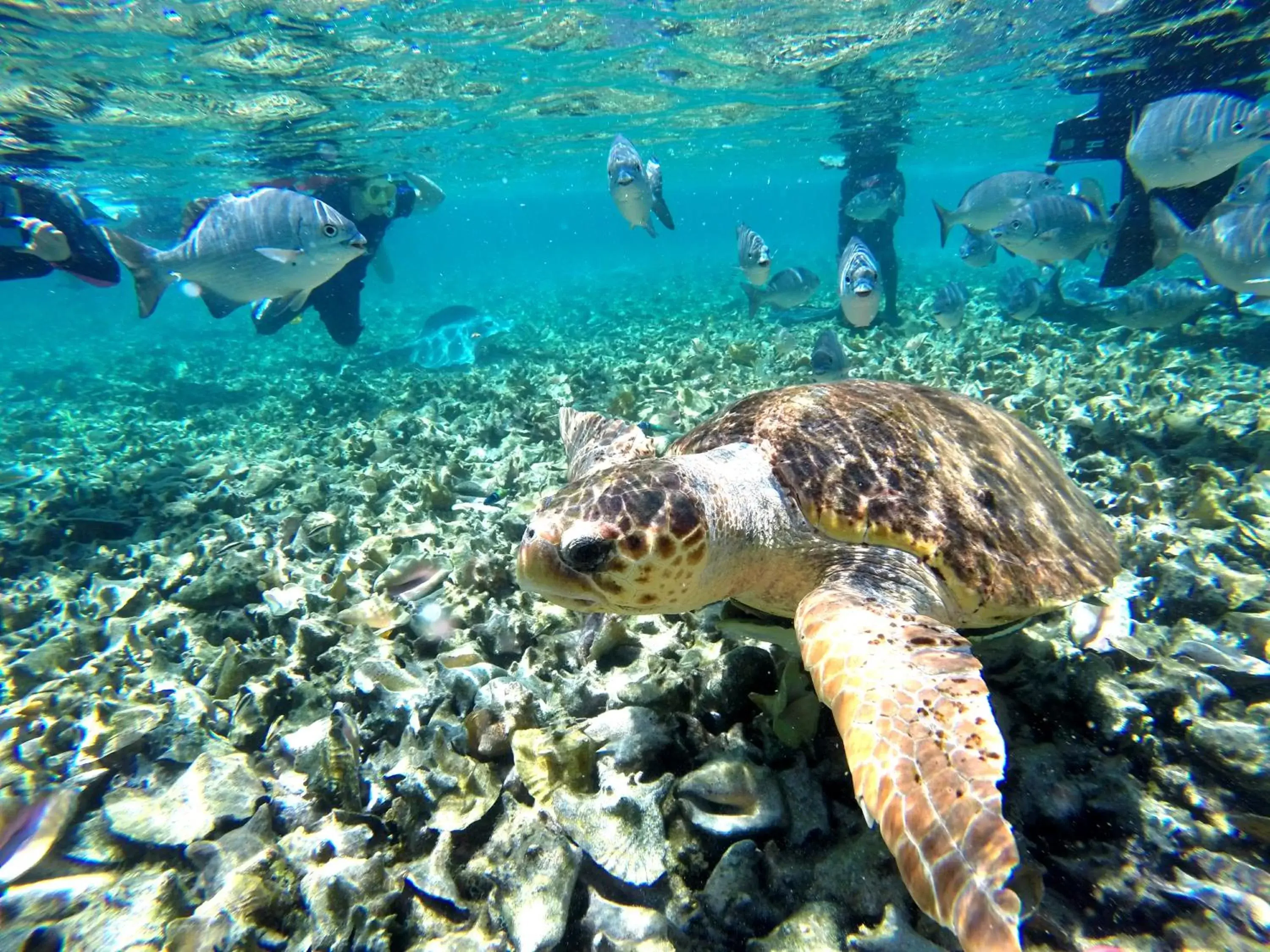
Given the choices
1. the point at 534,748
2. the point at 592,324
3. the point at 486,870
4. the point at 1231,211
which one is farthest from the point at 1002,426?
the point at 592,324

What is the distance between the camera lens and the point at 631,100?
736 inches

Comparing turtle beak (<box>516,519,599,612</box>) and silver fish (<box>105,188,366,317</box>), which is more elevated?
silver fish (<box>105,188,366,317</box>)

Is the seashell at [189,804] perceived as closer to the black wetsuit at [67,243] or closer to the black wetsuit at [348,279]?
the black wetsuit at [67,243]

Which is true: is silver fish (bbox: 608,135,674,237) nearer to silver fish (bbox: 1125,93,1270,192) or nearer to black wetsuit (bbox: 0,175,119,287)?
silver fish (bbox: 1125,93,1270,192)

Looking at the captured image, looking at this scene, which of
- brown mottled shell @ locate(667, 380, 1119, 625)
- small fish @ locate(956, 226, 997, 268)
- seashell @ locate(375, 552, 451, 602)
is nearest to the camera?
brown mottled shell @ locate(667, 380, 1119, 625)

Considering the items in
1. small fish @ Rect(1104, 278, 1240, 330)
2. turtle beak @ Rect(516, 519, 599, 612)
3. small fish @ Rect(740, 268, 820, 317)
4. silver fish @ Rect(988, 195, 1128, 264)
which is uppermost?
silver fish @ Rect(988, 195, 1128, 264)

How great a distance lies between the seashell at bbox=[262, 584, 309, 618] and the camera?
122 inches

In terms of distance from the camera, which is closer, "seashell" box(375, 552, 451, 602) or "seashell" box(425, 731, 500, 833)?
"seashell" box(425, 731, 500, 833)

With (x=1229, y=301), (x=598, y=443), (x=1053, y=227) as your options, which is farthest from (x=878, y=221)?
(x=598, y=443)

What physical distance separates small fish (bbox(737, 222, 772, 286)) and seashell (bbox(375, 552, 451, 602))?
479 cm

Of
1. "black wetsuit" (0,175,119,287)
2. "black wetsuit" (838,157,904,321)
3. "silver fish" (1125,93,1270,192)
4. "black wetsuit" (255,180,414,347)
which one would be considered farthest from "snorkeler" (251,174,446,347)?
"silver fish" (1125,93,1270,192)

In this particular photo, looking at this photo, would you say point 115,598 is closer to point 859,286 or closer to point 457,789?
point 457,789

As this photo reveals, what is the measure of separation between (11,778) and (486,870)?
1.86 m

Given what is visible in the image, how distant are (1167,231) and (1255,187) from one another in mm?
2073
